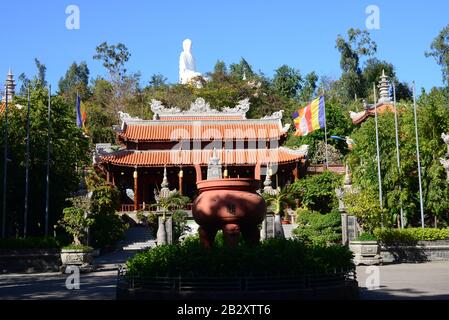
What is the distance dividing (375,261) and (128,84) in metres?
44.1

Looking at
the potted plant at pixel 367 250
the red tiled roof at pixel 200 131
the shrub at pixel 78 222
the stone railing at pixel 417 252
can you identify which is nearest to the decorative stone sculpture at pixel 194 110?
the red tiled roof at pixel 200 131

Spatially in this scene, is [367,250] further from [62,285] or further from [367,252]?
[62,285]

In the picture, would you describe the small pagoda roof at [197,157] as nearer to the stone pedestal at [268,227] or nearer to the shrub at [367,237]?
the stone pedestal at [268,227]

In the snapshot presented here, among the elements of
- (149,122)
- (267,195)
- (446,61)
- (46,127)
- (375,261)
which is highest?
(446,61)

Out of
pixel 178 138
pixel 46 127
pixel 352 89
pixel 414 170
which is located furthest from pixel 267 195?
pixel 352 89

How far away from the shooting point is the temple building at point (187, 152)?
39.9 m

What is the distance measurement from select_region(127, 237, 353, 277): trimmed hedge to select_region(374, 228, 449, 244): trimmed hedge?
37.2ft

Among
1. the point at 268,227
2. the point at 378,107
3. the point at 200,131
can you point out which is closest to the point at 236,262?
the point at 268,227

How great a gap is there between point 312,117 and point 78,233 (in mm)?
22601

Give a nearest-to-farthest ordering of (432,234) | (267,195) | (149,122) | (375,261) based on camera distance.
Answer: (375,261) → (432,234) → (267,195) → (149,122)

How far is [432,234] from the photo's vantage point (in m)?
21.8

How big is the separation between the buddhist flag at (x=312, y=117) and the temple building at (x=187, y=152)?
5.22ft

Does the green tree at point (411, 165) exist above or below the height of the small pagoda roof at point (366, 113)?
below
